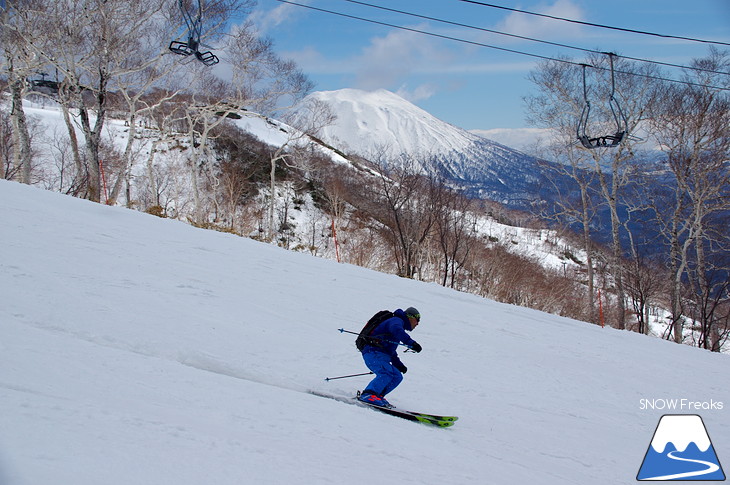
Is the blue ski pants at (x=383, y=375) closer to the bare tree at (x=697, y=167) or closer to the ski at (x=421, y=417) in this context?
the ski at (x=421, y=417)

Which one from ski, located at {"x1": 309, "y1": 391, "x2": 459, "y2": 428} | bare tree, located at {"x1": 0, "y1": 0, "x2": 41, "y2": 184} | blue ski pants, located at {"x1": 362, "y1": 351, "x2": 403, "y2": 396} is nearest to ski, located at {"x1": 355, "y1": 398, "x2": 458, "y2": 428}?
ski, located at {"x1": 309, "y1": 391, "x2": 459, "y2": 428}

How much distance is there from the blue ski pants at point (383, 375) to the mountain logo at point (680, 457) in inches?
119

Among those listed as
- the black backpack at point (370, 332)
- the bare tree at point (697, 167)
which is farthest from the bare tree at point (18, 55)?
the bare tree at point (697, 167)

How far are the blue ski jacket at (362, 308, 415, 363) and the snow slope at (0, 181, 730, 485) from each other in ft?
2.77

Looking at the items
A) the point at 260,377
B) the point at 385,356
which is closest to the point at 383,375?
the point at 385,356

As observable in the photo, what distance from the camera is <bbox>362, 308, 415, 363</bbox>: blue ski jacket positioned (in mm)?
6109

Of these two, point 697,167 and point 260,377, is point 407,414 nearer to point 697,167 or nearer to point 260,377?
point 260,377

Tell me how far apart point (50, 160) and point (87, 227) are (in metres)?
43.9

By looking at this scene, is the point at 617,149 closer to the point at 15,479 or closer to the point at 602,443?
the point at 602,443

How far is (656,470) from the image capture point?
18.1 ft

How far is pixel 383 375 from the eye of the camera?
6152 millimetres

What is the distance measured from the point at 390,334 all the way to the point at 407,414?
1.03m

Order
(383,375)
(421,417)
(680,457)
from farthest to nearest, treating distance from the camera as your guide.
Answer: (383,375) → (680,457) → (421,417)

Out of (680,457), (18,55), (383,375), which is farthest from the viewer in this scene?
(18,55)
